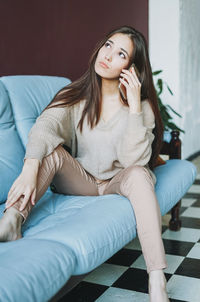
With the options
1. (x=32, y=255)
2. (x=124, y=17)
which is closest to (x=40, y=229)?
(x=32, y=255)

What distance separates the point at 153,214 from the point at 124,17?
3.06 meters

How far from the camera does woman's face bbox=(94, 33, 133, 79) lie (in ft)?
6.31

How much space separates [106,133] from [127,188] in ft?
1.22

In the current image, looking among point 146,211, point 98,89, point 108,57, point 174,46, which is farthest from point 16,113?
point 174,46

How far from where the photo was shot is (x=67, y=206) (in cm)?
182

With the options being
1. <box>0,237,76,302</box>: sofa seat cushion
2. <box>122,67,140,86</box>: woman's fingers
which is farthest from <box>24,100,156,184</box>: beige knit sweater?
<box>0,237,76,302</box>: sofa seat cushion

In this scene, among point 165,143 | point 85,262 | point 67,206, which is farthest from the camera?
point 165,143

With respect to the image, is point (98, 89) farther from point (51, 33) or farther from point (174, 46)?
point (174, 46)

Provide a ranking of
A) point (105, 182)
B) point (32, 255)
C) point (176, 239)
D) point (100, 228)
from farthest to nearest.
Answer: point (176, 239) → point (105, 182) → point (100, 228) → point (32, 255)

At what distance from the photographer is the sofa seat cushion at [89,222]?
1333 millimetres

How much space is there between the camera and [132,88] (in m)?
1.90

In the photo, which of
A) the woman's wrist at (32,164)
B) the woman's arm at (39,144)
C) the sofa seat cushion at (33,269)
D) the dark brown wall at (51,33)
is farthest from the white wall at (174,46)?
the sofa seat cushion at (33,269)

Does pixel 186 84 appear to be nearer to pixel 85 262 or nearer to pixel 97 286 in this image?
Answer: pixel 97 286

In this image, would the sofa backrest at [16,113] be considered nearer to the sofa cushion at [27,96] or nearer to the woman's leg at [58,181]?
the sofa cushion at [27,96]
